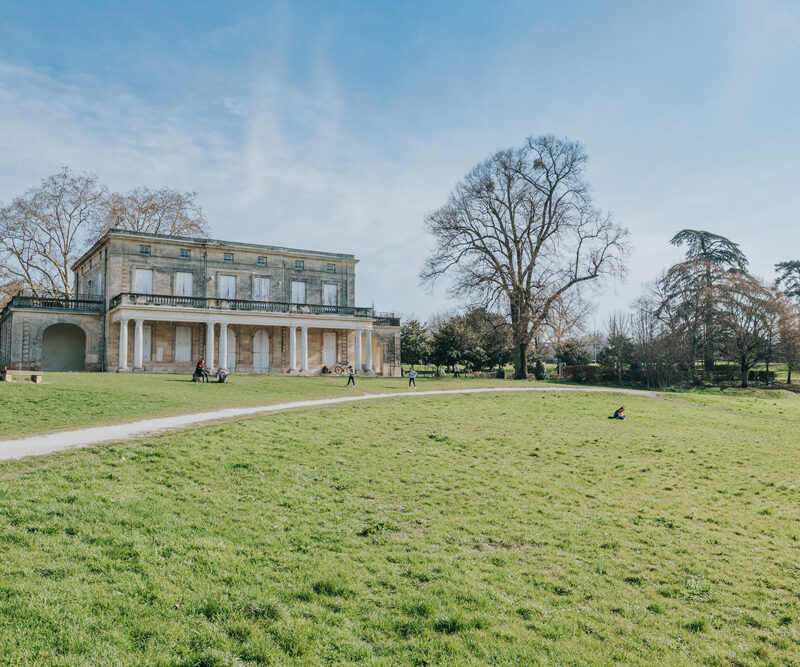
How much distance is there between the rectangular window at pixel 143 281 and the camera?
36.4 meters

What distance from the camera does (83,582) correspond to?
5148 mm

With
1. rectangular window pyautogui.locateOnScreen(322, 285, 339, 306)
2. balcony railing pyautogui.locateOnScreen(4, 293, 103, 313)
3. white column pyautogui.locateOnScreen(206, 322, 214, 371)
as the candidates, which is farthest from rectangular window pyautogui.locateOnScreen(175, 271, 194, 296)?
rectangular window pyautogui.locateOnScreen(322, 285, 339, 306)

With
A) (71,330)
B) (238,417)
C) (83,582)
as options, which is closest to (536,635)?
(83,582)

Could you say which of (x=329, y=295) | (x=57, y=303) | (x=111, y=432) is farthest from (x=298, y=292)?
(x=111, y=432)

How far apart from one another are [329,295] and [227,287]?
7.82m

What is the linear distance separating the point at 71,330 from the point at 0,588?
3848 cm

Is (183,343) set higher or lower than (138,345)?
higher

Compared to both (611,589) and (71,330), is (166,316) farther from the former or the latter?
(611,589)

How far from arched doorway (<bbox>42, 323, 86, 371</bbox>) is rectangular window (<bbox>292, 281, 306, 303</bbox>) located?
14807 millimetres

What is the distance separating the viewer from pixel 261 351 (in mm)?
39781

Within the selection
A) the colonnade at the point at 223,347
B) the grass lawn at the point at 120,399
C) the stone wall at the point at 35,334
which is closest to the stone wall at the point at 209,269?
the stone wall at the point at 35,334

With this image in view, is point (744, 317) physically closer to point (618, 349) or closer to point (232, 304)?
point (618, 349)

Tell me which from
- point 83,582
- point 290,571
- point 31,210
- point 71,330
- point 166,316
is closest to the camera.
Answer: point 83,582

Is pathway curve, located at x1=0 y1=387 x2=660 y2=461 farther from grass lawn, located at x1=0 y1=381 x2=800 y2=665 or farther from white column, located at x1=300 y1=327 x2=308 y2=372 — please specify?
white column, located at x1=300 y1=327 x2=308 y2=372
